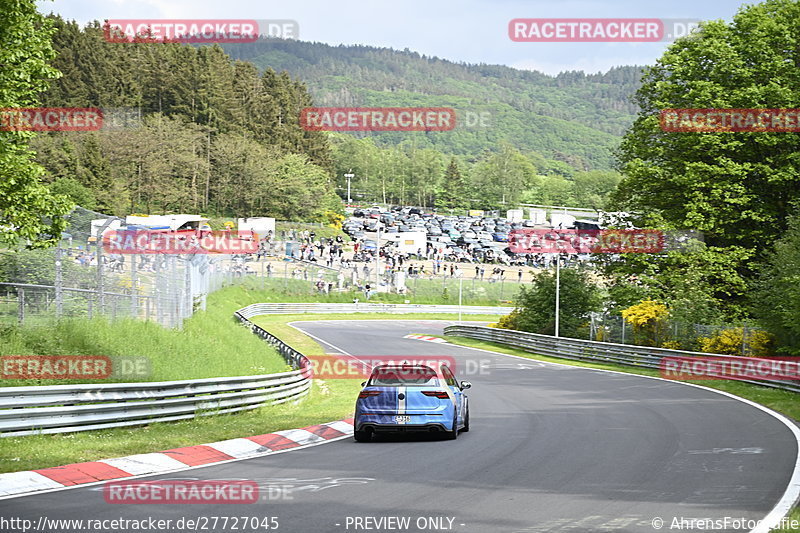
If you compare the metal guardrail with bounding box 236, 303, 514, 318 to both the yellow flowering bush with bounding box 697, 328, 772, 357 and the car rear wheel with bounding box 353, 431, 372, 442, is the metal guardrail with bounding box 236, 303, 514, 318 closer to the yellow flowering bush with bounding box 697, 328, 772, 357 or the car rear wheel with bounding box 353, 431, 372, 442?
the yellow flowering bush with bounding box 697, 328, 772, 357

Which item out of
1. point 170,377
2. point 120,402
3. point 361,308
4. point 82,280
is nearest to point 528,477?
point 120,402

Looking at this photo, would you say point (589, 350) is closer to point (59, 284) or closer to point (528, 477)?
point (59, 284)

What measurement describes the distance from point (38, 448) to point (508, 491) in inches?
273

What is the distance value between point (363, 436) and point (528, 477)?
4.91 metres

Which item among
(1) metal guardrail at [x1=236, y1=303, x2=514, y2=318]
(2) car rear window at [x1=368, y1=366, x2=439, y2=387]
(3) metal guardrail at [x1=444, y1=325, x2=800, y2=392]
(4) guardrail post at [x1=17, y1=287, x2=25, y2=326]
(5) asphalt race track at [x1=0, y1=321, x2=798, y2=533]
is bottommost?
(1) metal guardrail at [x1=236, y1=303, x2=514, y2=318]

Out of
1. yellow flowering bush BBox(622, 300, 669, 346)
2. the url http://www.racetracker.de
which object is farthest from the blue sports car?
yellow flowering bush BBox(622, 300, 669, 346)

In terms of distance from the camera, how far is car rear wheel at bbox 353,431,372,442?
16.0 meters

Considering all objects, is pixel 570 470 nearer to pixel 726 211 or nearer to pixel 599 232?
pixel 726 211

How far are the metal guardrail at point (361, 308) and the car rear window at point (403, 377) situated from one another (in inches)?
1923

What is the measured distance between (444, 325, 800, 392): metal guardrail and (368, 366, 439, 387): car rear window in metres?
14.3

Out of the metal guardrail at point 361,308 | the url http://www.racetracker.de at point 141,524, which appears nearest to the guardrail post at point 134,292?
the url http://www.racetracker.de at point 141,524

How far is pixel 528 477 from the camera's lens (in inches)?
462

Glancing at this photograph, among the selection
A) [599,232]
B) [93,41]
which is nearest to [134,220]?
[599,232]

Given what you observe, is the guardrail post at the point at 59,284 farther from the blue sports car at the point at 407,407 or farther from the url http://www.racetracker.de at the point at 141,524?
the url http://www.racetracker.de at the point at 141,524
